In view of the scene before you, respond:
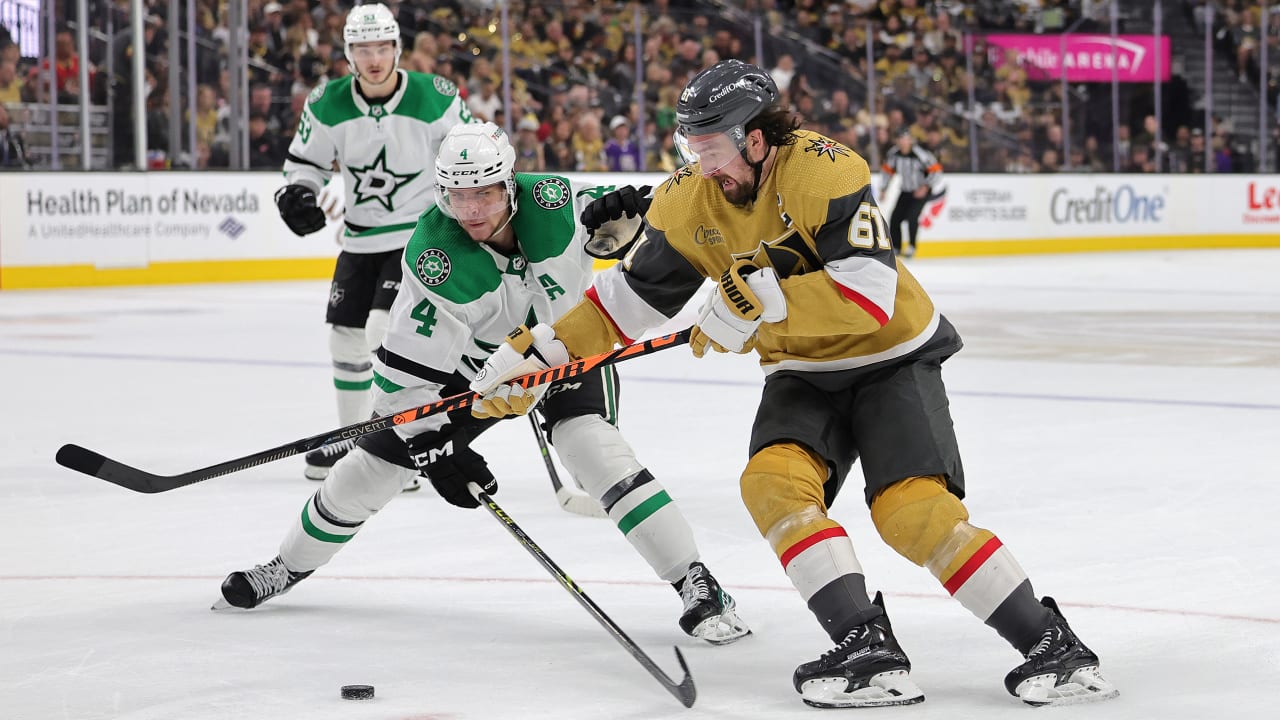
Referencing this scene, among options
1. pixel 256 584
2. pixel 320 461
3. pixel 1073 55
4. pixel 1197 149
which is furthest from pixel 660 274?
pixel 1197 149

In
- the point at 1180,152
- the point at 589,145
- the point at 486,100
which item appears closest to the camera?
the point at 486,100

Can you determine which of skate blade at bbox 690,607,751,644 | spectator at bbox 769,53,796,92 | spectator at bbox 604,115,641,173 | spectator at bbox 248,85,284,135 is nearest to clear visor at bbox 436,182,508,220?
skate blade at bbox 690,607,751,644

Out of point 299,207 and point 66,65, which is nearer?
point 299,207

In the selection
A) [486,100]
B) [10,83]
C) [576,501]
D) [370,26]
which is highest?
[370,26]

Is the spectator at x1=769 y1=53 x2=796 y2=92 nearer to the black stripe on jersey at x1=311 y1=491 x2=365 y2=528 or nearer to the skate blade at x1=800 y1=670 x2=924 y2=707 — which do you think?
the black stripe on jersey at x1=311 y1=491 x2=365 y2=528

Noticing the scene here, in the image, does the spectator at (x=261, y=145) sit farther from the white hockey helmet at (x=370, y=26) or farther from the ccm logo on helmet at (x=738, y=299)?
the ccm logo on helmet at (x=738, y=299)

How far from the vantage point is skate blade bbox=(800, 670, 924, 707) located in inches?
99.2

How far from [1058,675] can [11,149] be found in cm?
1030

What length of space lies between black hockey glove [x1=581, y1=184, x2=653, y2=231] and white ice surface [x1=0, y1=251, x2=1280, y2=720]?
30.2 inches

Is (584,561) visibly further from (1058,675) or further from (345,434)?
(1058,675)

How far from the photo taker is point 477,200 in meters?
3.05

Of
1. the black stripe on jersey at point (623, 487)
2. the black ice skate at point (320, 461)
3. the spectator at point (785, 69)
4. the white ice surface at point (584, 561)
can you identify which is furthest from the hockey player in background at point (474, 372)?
the spectator at point (785, 69)

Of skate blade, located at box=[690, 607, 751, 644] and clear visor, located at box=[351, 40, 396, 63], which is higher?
clear visor, located at box=[351, 40, 396, 63]

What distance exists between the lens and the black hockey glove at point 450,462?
301 centimetres
